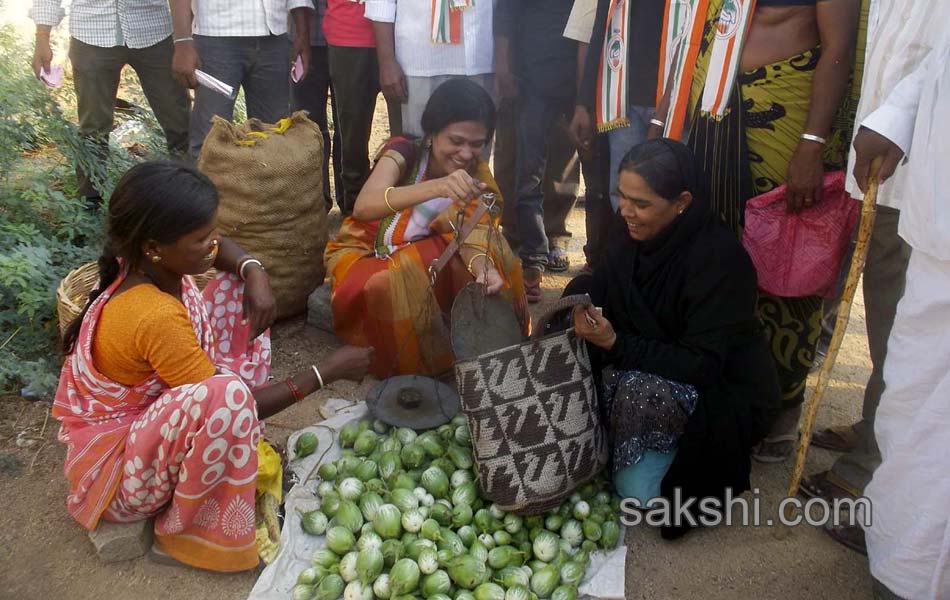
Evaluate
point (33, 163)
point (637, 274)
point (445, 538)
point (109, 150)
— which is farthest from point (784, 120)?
point (33, 163)

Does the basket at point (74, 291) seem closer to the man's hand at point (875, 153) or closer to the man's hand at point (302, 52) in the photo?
the man's hand at point (302, 52)

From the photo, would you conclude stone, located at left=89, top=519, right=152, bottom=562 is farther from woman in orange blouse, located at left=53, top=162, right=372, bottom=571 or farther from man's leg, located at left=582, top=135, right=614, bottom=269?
man's leg, located at left=582, top=135, right=614, bottom=269

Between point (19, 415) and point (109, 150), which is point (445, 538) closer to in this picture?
point (19, 415)

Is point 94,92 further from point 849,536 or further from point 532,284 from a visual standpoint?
point 849,536

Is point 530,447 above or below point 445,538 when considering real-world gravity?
above

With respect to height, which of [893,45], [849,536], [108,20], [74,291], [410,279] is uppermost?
[893,45]

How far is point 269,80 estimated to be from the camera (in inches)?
170

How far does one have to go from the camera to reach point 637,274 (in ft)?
9.04

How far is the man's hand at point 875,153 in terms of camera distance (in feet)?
7.04

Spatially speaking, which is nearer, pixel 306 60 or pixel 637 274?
pixel 637 274

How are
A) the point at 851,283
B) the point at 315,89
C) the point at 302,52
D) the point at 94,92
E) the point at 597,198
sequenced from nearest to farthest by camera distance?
1. the point at 851,283
2. the point at 597,198
3. the point at 94,92
4. the point at 302,52
5. the point at 315,89

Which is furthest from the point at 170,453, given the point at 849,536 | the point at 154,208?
the point at 849,536

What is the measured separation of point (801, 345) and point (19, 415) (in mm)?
3176

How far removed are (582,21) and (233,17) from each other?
177 centimetres
